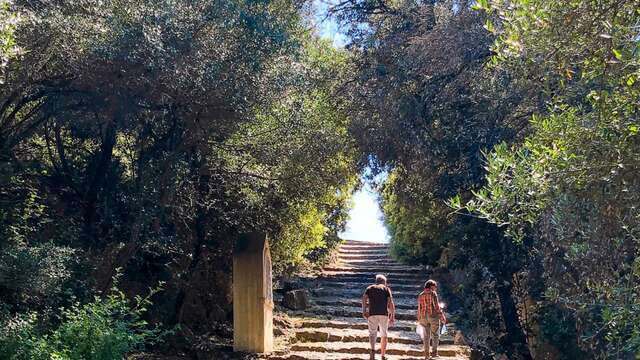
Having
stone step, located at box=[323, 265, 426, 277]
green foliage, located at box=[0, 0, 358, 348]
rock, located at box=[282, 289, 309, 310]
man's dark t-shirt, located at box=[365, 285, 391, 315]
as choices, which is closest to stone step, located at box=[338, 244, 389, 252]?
stone step, located at box=[323, 265, 426, 277]

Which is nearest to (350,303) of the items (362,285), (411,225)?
(362,285)

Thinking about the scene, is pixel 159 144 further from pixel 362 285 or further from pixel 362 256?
pixel 362 256

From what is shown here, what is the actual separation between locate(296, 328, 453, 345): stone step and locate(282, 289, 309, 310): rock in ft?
6.08

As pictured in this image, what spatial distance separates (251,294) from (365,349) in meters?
2.52

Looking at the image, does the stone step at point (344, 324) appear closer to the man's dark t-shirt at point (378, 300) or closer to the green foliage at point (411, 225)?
the green foliage at point (411, 225)

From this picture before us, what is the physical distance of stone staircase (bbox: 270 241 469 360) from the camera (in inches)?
505

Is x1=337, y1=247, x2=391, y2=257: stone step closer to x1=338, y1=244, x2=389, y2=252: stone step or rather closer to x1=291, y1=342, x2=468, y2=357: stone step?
x1=338, y1=244, x2=389, y2=252: stone step

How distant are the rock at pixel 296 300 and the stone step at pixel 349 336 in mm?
Result: 1854

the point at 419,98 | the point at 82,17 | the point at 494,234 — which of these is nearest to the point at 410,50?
the point at 419,98

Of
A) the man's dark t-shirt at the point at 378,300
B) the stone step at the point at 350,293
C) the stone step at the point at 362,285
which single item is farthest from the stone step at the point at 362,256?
the man's dark t-shirt at the point at 378,300

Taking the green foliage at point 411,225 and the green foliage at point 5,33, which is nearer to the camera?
the green foliage at point 5,33

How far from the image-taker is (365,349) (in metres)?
12.9

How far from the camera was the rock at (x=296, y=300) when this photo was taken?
15930 millimetres

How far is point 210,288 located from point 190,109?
4.67m
